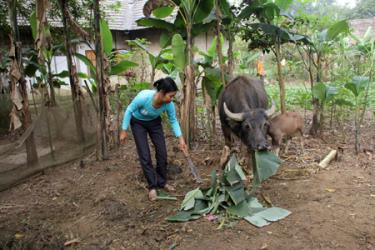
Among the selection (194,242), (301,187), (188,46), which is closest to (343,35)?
(188,46)

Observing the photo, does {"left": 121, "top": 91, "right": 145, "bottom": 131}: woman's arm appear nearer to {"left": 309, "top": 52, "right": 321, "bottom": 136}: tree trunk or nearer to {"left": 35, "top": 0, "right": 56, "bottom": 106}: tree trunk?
{"left": 35, "top": 0, "right": 56, "bottom": 106}: tree trunk

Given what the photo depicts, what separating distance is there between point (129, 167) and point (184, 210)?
1.78 metres

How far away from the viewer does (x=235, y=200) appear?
3.66 meters

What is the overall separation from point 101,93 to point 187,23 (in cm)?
166

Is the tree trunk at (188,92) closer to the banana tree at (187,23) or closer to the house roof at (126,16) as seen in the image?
the banana tree at (187,23)

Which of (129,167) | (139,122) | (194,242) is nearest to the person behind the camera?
(194,242)

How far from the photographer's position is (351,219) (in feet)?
11.6

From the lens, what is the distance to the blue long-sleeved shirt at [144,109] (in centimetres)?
407

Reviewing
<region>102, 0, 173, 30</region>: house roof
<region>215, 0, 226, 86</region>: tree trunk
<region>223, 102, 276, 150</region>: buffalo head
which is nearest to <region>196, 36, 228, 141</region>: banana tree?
<region>215, 0, 226, 86</region>: tree trunk

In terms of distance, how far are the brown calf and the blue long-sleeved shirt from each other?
1594 mm

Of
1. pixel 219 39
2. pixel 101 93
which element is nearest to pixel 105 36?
pixel 101 93

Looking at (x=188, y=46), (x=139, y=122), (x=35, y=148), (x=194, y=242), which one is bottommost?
(x=194, y=242)

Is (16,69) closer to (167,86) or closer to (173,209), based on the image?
(167,86)

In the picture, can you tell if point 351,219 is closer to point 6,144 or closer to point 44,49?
point 6,144
